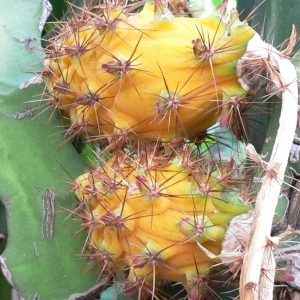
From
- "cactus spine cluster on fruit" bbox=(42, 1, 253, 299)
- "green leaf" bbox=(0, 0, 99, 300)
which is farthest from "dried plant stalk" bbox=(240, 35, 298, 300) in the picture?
"green leaf" bbox=(0, 0, 99, 300)

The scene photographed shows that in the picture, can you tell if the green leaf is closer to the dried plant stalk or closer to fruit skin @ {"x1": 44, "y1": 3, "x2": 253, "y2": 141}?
fruit skin @ {"x1": 44, "y1": 3, "x2": 253, "y2": 141}

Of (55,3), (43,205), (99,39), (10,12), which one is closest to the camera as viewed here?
(99,39)

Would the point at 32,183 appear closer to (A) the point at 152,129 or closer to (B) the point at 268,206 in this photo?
(A) the point at 152,129

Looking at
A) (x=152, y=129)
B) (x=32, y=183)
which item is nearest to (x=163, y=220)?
(x=152, y=129)

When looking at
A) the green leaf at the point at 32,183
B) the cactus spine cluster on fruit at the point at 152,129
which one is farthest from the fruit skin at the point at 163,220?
the green leaf at the point at 32,183

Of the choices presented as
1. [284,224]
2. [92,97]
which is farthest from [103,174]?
[284,224]

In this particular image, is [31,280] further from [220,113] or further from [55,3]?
[55,3]

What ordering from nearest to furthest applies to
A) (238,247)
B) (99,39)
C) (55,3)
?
(238,247)
(99,39)
(55,3)
